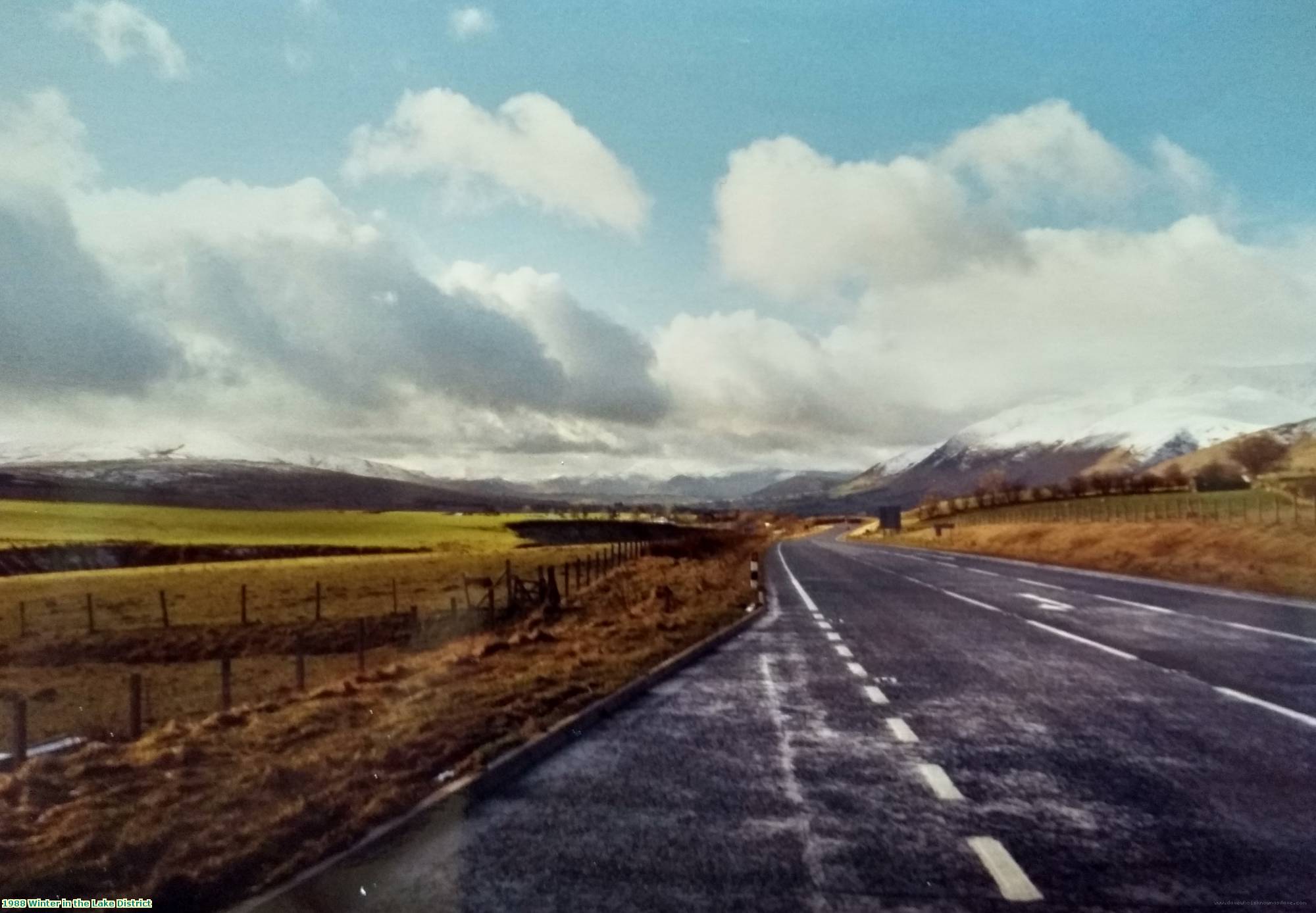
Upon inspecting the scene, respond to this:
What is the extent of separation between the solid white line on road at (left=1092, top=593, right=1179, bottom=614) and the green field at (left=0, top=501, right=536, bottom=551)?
5650 cm

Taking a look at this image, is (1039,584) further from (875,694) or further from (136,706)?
(136,706)

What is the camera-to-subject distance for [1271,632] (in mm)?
18234

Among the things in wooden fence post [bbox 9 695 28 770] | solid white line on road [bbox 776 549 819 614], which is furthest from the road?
solid white line on road [bbox 776 549 819 614]

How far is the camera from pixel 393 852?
628 cm

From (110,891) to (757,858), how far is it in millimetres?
3526

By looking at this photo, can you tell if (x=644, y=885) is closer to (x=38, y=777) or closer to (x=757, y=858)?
(x=757, y=858)

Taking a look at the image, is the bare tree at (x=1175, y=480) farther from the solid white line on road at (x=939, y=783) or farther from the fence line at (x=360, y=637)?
the solid white line on road at (x=939, y=783)

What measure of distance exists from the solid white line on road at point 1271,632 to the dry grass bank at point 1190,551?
825 cm

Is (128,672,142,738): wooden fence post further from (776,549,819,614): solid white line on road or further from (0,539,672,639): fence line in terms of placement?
(0,539,672,639): fence line

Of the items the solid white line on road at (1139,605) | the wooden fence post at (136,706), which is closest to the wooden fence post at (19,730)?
the wooden fence post at (136,706)

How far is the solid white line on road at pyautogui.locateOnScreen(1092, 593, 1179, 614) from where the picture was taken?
22547 mm

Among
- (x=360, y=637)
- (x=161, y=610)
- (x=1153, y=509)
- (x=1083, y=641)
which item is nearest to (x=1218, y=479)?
(x=1153, y=509)

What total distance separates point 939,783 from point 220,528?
281 feet

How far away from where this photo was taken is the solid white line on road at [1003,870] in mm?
5531
